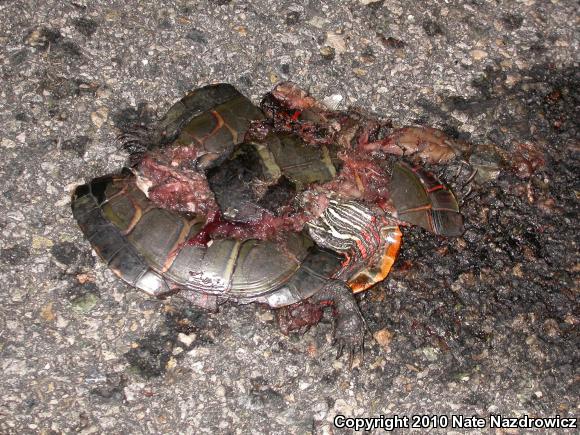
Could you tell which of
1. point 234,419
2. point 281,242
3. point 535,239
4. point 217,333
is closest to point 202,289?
point 217,333

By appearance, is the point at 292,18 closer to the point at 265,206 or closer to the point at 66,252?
the point at 265,206

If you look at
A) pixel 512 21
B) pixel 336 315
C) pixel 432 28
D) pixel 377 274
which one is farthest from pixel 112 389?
pixel 512 21

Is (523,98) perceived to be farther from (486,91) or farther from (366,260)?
(366,260)

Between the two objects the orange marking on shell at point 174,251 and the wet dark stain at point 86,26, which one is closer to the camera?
the orange marking on shell at point 174,251

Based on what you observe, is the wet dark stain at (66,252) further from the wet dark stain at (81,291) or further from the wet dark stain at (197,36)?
the wet dark stain at (197,36)

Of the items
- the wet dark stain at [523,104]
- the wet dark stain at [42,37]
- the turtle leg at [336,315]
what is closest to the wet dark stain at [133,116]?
the wet dark stain at [42,37]

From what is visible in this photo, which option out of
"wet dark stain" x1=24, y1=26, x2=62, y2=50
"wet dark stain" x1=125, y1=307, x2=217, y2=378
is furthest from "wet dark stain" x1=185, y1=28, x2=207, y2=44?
"wet dark stain" x1=125, y1=307, x2=217, y2=378

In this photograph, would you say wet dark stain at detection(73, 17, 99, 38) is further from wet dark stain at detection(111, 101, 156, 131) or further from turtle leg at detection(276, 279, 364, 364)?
turtle leg at detection(276, 279, 364, 364)
